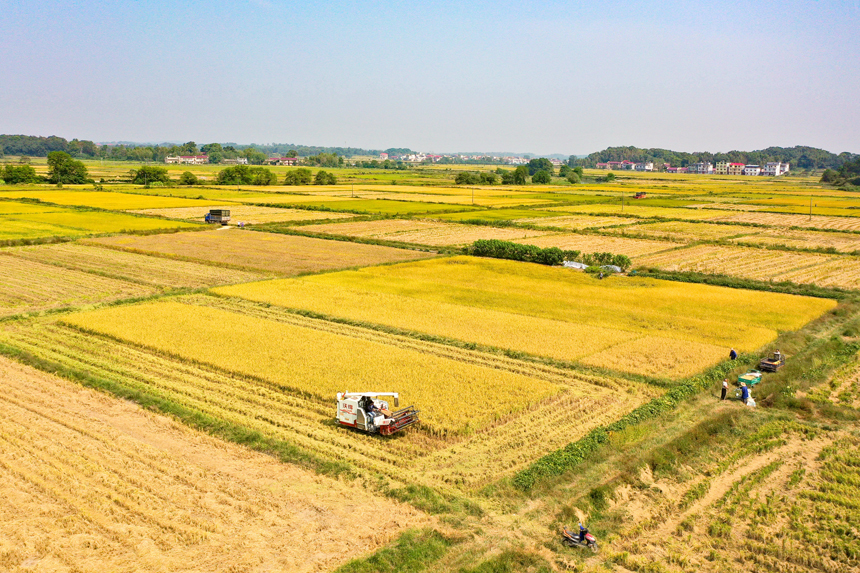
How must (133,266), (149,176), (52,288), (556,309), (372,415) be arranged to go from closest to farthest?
(372,415) → (556,309) → (52,288) → (133,266) → (149,176)

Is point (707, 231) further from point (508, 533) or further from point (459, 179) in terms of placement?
point (459, 179)

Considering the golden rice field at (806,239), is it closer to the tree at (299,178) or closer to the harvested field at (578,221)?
the harvested field at (578,221)

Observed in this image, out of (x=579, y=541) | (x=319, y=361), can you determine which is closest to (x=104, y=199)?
(x=319, y=361)

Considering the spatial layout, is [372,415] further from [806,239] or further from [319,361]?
[806,239]

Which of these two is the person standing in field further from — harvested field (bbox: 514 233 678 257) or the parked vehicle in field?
harvested field (bbox: 514 233 678 257)

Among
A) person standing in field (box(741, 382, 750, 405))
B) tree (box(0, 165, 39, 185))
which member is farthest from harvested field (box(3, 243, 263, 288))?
tree (box(0, 165, 39, 185))

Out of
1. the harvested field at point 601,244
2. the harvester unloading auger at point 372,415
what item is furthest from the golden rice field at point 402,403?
the harvested field at point 601,244
